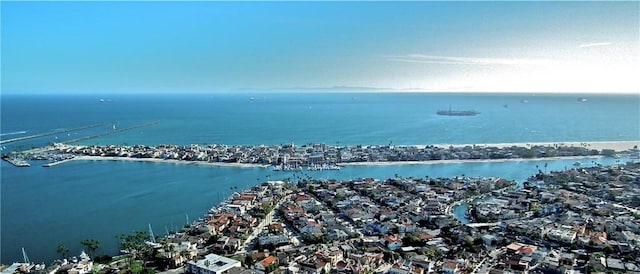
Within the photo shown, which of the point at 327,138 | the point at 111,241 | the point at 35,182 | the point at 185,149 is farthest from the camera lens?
the point at 327,138

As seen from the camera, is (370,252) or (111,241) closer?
(370,252)

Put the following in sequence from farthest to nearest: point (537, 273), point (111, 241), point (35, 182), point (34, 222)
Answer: point (35, 182), point (34, 222), point (111, 241), point (537, 273)

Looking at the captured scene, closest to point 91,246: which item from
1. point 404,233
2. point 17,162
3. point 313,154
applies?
point 404,233

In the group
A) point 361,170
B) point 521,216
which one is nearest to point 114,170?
point 361,170

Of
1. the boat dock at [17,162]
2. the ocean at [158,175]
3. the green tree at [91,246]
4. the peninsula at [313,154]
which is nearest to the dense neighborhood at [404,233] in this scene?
the green tree at [91,246]

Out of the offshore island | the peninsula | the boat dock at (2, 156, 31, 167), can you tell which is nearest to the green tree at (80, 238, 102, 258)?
the offshore island

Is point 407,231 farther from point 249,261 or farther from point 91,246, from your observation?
point 91,246

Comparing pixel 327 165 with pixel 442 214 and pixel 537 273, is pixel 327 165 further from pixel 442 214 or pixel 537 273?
pixel 537 273

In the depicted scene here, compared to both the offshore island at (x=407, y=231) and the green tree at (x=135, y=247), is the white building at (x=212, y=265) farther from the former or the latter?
the green tree at (x=135, y=247)
